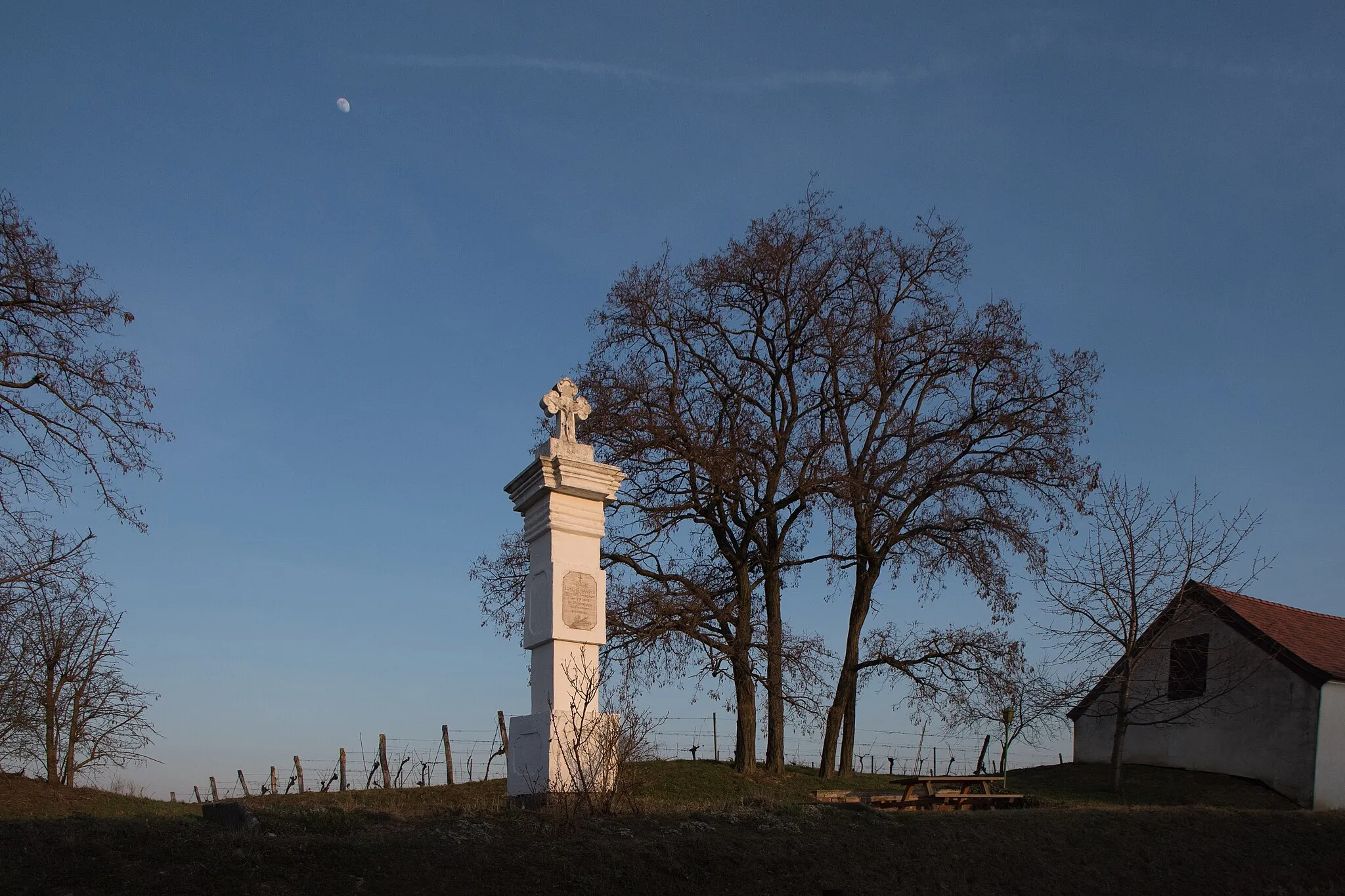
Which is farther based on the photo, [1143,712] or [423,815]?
[1143,712]

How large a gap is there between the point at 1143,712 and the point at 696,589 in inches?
393

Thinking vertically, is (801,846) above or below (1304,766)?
above

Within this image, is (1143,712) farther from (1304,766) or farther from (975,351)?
(975,351)

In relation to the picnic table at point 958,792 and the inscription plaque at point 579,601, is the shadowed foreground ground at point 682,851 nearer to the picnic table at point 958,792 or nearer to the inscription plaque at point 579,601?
the picnic table at point 958,792

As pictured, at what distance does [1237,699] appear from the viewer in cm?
2208

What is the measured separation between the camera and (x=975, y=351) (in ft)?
81.1

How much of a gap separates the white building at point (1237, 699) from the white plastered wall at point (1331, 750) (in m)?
0.02

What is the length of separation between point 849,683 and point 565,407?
12775 mm

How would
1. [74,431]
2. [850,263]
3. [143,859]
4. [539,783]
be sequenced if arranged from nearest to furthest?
[143,859]
[539,783]
[74,431]
[850,263]

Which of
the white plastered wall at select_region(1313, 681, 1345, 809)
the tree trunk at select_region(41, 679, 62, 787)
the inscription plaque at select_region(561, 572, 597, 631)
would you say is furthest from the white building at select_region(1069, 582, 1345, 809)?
the tree trunk at select_region(41, 679, 62, 787)

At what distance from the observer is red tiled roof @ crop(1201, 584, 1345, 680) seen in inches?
848

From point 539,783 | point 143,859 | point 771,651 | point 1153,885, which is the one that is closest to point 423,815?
point 539,783

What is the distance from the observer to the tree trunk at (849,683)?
76.6 ft

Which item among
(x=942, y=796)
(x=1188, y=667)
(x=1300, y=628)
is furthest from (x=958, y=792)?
(x=1300, y=628)
